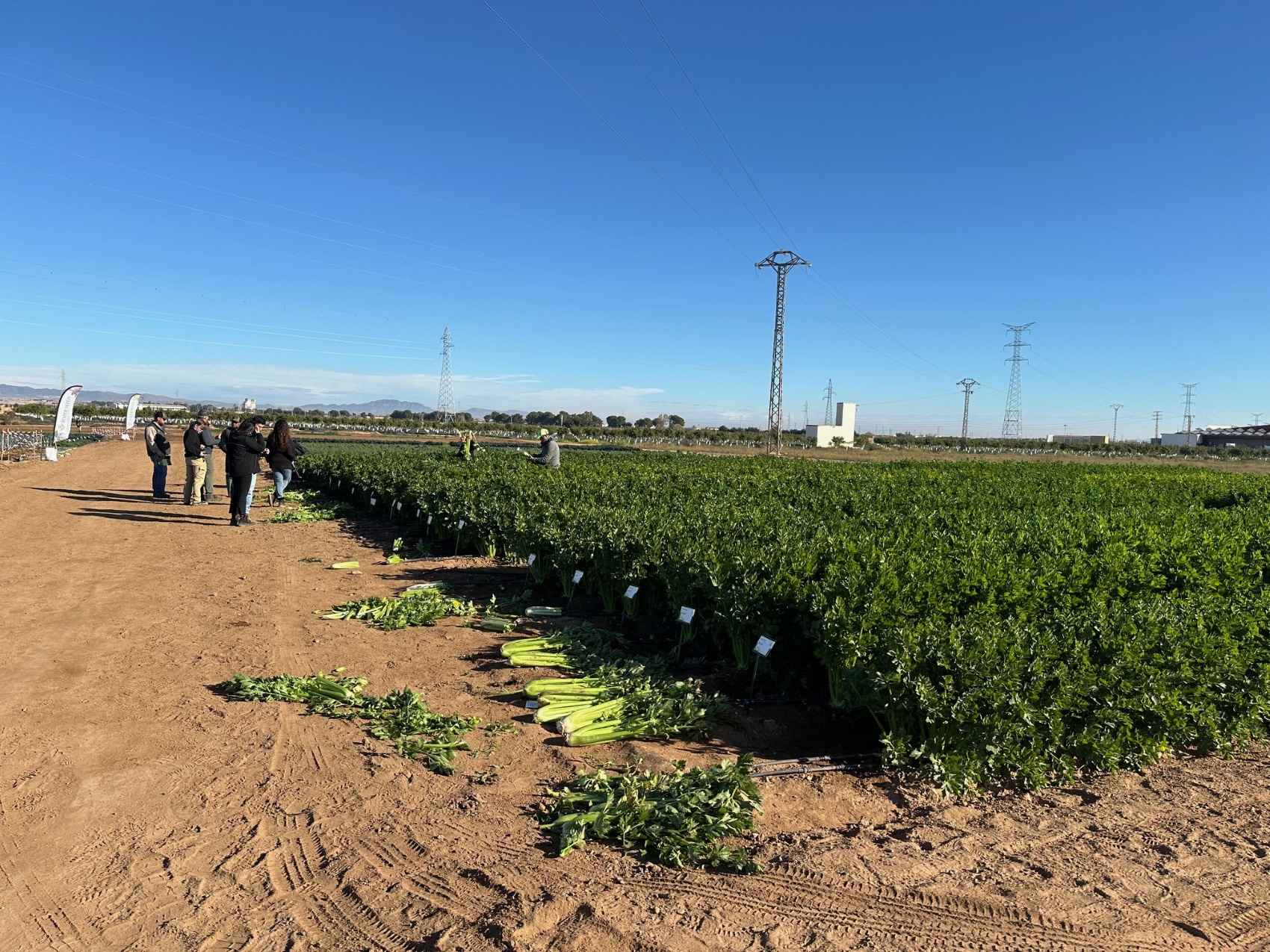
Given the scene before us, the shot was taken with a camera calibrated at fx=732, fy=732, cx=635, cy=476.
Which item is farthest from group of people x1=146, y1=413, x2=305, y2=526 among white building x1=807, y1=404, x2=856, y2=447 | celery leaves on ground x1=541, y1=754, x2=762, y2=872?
white building x1=807, y1=404, x2=856, y2=447

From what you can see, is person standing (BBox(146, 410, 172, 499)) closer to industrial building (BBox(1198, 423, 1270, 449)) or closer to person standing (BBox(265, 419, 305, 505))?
person standing (BBox(265, 419, 305, 505))

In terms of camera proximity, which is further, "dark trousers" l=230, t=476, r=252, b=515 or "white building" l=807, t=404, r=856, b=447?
"white building" l=807, t=404, r=856, b=447

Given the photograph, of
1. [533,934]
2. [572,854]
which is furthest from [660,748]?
[533,934]

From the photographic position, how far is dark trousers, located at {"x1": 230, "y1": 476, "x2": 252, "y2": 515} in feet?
48.6

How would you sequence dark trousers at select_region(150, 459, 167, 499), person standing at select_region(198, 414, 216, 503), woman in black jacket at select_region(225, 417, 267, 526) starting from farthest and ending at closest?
dark trousers at select_region(150, 459, 167, 499) → person standing at select_region(198, 414, 216, 503) → woman in black jacket at select_region(225, 417, 267, 526)

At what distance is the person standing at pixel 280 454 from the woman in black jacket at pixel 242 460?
2.46 feet

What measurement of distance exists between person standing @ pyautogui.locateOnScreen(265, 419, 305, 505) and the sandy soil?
1018 cm

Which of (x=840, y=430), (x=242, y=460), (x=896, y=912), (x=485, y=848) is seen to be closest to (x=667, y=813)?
(x=485, y=848)

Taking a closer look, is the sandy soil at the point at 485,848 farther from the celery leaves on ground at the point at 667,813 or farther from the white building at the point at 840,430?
the white building at the point at 840,430

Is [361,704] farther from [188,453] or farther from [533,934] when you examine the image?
[188,453]

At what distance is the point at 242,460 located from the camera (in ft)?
48.1

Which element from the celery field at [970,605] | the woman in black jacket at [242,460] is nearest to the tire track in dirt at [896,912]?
the celery field at [970,605]

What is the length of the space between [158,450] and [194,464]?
4.73ft

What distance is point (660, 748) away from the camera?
17.0 ft
